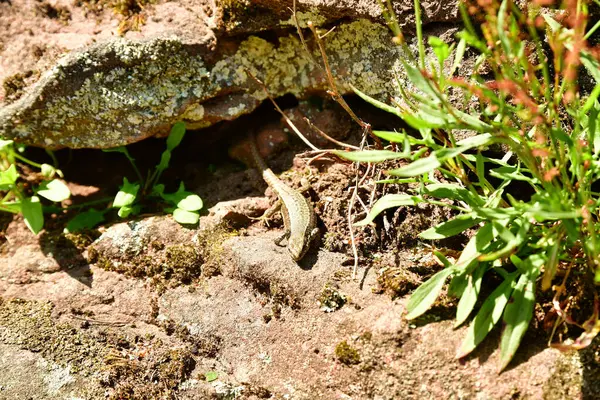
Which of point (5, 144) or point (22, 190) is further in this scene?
point (22, 190)

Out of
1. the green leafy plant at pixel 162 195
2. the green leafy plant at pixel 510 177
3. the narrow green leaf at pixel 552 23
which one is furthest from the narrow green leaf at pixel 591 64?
the green leafy plant at pixel 162 195

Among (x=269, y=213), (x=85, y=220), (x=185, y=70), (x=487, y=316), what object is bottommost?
(x=85, y=220)

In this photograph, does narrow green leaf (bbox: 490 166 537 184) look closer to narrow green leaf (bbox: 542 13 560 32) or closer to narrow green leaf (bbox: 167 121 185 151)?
narrow green leaf (bbox: 542 13 560 32)

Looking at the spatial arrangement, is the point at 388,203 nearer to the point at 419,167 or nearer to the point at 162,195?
the point at 419,167

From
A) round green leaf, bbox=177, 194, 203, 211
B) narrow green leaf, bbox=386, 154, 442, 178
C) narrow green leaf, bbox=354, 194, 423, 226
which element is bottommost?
round green leaf, bbox=177, 194, 203, 211

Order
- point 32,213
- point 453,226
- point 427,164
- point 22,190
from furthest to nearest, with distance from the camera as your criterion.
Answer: point 22,190 < point 32,213 < point 453,226 < point 427,164

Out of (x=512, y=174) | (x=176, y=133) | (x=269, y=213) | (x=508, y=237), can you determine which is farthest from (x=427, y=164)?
(x=176, y=133)

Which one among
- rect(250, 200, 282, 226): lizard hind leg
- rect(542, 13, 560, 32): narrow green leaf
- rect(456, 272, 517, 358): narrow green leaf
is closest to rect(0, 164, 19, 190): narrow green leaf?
rect(250, 200, 282, 226): lizard hind leg

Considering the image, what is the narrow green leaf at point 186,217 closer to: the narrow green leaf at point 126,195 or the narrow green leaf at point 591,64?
the narrow green leaf at point 126,195
